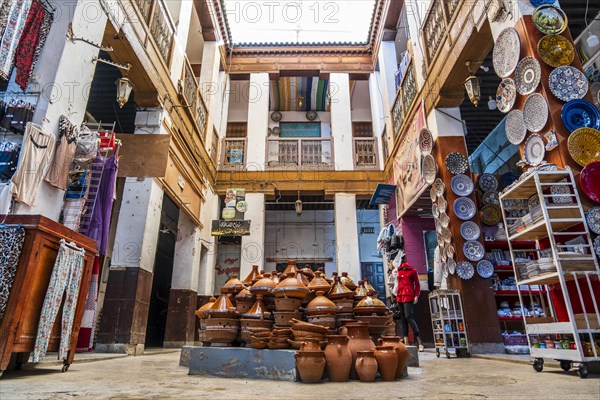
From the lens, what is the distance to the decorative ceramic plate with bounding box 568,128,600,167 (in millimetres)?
3387

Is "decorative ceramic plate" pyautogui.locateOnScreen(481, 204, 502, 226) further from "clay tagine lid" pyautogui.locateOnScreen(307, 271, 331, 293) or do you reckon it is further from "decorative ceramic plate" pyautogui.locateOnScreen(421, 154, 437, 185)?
"clay tagine lid" pyautogui.locateOnScreen(307, 271, 331, 293)

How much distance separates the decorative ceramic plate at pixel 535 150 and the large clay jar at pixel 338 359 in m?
2.79

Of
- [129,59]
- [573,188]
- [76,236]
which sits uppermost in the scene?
[129,59]

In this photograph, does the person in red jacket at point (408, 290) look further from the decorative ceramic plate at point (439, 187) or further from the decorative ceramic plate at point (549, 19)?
the decorative ceramic plate at point (549, 19)

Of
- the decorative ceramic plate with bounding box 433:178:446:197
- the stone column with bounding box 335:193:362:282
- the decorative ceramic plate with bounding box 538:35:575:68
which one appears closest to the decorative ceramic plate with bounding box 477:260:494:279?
the decorative ceramic plate with bounding box 433:178:446:197

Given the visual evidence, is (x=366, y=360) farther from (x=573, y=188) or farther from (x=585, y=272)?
(x=573, y=188)

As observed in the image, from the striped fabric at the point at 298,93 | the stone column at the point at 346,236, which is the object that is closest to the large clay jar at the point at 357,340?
the stone column at the point at 346,236

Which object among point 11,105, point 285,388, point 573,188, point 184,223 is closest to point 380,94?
point 184,223

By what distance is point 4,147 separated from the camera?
3584mm

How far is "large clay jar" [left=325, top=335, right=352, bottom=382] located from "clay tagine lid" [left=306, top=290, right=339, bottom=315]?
1.20 ft

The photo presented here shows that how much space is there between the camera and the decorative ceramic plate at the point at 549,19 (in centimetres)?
383

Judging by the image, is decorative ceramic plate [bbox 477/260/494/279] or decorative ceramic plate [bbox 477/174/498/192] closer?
decorative ceramic plate [bbox 477/260/494/279]

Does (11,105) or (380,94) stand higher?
(380,94)

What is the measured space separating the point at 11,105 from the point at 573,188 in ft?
18.4
